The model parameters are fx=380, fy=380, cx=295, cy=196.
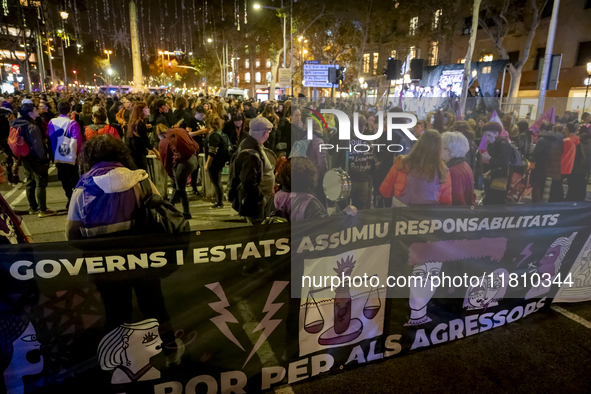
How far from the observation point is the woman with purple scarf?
265 cm

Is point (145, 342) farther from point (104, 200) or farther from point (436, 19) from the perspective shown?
point (436, 19)

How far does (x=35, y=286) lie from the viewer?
7.34 ft

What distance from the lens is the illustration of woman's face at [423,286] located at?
3.19 m

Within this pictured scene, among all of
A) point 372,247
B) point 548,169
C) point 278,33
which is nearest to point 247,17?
point 278,33

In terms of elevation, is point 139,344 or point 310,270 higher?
point 310,270

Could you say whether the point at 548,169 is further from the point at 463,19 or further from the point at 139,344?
the point at 463,19

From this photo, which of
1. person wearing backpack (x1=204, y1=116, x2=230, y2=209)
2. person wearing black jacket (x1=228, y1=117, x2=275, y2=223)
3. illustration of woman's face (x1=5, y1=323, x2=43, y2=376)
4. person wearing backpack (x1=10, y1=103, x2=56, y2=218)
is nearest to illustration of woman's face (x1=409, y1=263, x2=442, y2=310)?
person wearing black jacket (x1=228, y1=117, x2=275, y2=223)

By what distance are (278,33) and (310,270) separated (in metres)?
43.0

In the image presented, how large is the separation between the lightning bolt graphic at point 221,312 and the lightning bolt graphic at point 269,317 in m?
0.20

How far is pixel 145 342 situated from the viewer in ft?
8.22

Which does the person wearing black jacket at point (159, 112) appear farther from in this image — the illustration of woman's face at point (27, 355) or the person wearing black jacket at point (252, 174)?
the illustration of woman's face at point (27, 355)

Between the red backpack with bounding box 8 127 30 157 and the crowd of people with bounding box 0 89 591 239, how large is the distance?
78mm

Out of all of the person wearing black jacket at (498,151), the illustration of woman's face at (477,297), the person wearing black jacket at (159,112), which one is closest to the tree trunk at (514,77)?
the person wearing black jacket at (498,151)

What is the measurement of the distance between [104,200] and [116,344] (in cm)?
96
